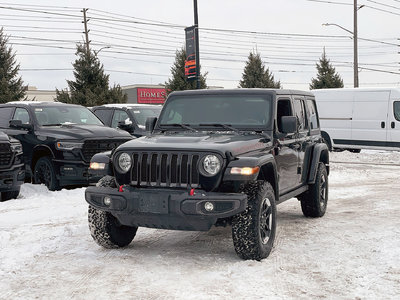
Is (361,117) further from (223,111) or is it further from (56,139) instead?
(223,111)

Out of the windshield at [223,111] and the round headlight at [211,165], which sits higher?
the windshield at [223,111]

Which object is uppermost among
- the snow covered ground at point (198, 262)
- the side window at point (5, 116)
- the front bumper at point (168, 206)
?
the side window at point (5, 116)

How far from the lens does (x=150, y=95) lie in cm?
7900

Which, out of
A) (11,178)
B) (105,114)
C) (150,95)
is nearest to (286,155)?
(11,178)

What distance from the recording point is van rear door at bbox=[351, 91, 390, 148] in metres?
18.5

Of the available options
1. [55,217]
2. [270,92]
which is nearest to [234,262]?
[270,92]

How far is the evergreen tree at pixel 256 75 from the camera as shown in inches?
1610

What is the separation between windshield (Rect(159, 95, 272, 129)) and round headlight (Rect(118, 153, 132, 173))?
4.13 ft

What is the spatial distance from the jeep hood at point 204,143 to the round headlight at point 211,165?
0.27 feet

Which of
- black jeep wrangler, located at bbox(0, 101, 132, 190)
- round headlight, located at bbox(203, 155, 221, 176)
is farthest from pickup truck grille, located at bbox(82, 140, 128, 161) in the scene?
round headlight, located at bbox(203, 155, 221, 176)

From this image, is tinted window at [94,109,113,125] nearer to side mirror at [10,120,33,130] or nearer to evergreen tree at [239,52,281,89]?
side mirror at [10,120,33,130]

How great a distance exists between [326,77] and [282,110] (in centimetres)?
Result: 3704

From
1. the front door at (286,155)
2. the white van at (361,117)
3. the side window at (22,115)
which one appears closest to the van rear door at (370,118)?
the white van at (361,117)

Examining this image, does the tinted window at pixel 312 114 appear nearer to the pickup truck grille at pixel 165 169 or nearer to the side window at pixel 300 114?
the side window at pixel 300 114
